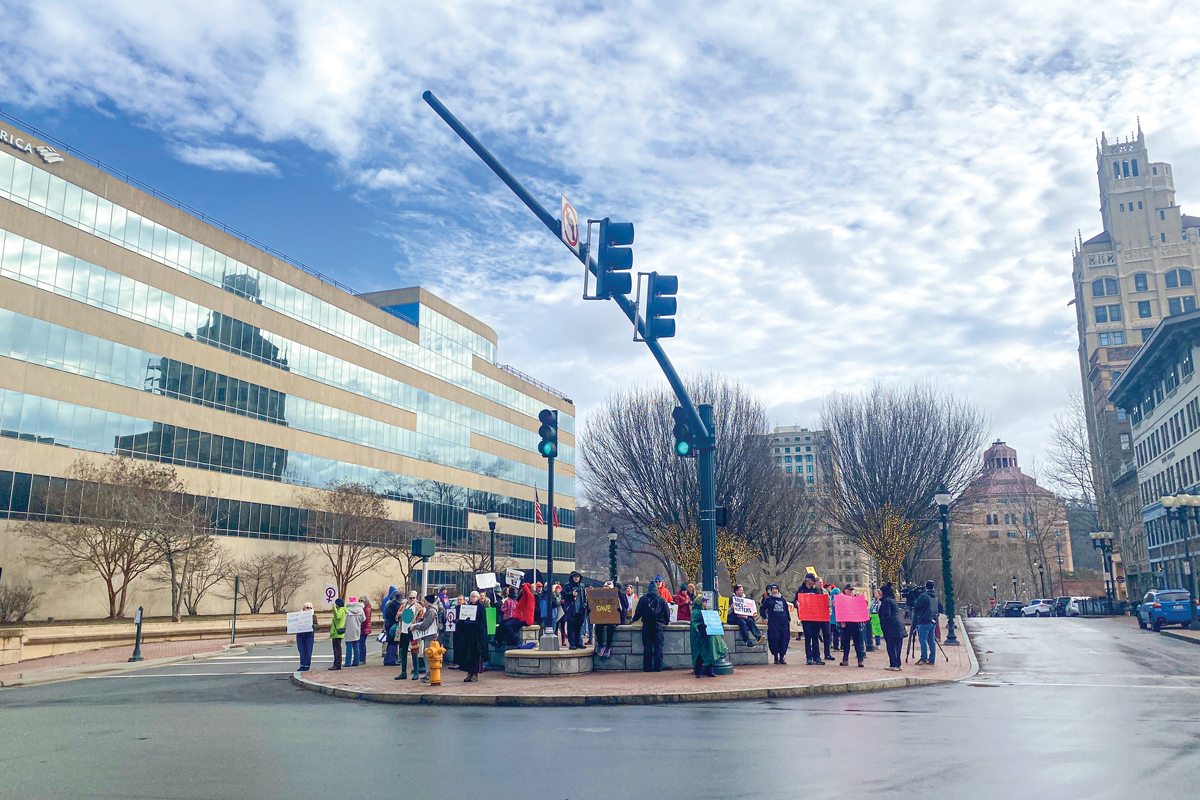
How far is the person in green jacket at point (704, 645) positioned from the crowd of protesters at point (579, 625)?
2 cm

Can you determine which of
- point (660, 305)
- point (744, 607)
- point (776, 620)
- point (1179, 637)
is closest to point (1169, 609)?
point (1179, 637)

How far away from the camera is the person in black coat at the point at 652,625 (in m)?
17.4

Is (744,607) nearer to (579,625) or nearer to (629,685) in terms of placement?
(579,625)

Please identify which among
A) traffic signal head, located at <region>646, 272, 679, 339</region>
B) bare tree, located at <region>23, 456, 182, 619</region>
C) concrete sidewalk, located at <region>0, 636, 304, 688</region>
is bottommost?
concrete sidewalk, located at <region>0, 636, 304, 688</region>

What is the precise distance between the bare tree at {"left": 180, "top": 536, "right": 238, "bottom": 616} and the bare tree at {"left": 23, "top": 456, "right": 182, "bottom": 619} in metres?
2.14

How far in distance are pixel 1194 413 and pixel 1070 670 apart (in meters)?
44.0

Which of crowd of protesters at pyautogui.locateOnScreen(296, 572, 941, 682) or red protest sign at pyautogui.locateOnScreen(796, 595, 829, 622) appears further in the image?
red protest sign at pyautogui.locateOnScreen(796, 595, 829, 622)

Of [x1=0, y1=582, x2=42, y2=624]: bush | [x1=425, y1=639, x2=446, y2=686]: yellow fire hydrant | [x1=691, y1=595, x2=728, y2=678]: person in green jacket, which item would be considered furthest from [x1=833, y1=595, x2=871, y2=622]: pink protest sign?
[x1=0, y1=582, x2=42, y2=624]: bush

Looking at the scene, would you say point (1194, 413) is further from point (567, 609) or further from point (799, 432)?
point (799, 432)

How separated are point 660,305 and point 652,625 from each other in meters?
7.07

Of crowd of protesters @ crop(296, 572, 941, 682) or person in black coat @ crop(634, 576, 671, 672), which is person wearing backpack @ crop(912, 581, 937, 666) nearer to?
crowd of protesters @ crop(296, 572, 941, 682)

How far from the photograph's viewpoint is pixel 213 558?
4516 cm

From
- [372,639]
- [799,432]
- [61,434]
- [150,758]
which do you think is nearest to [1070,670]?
[150,758]

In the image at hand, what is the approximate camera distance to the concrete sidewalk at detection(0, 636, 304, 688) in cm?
2134
